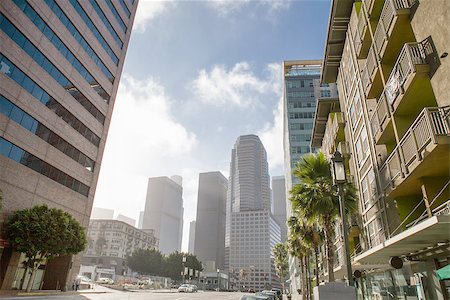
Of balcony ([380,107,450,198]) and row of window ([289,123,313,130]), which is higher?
row of window ([289,123,313,130])

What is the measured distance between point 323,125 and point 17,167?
33.1 meters

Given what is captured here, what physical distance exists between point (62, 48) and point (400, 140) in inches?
1505

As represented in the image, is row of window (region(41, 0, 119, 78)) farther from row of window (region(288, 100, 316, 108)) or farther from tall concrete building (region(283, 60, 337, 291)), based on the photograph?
row of window (region(288, 100, 316, 108))

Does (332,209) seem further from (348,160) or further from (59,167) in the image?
(59,167)

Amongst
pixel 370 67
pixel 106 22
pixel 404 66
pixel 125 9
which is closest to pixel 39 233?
pixel 370 67

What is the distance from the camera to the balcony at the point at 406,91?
12555 mm

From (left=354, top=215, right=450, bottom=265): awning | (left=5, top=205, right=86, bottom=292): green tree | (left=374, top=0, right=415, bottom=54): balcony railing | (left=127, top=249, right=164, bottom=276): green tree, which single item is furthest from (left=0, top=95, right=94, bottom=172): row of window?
(left=127, top=249, right=164, bottom=276): green tree

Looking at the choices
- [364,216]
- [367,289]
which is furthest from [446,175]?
[367,289]

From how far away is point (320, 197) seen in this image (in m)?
18.4

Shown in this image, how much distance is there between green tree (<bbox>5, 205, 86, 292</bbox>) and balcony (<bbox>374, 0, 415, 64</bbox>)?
32369 mm

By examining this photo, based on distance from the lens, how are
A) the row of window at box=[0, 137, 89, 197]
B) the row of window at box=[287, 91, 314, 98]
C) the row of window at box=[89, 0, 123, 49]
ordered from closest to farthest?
the row of window at box=[0, 137, 89, 197] → the row of window at box=[89, 0, 123, 49] → the row of window at box=[287, 91, 314, 98]

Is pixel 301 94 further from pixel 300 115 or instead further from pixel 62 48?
pixel 62 48

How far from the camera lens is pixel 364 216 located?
21453mm

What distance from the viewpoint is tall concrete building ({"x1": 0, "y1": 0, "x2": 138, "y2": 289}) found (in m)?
30.7
